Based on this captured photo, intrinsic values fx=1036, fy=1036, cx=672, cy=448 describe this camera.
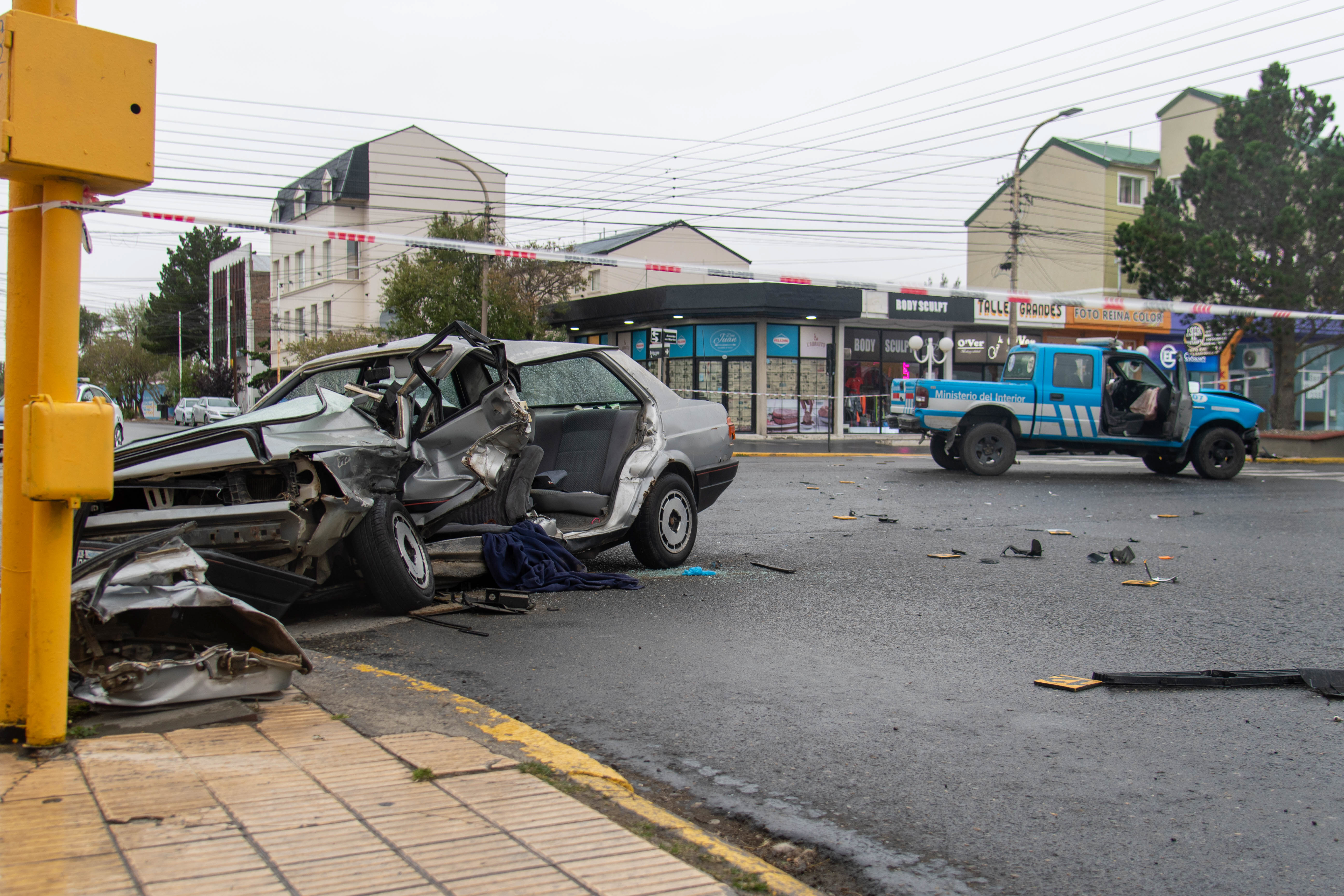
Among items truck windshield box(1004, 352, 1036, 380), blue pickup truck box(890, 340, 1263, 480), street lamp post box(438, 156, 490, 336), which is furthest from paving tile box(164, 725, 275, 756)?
street lamp post box(438, 156, 490, 336)

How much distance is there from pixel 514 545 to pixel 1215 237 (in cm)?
2541

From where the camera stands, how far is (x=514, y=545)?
6.61 meters

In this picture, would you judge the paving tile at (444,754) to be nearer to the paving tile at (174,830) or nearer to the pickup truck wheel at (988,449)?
the paving tile at (174,830)

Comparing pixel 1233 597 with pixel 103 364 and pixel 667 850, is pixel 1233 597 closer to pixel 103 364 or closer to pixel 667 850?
pixel 667 850

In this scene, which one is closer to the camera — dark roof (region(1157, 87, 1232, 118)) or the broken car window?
the broken car window

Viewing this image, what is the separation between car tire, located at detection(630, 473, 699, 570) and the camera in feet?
24.0

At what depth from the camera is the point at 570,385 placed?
8.05 m

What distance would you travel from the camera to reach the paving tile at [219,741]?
3.39 m

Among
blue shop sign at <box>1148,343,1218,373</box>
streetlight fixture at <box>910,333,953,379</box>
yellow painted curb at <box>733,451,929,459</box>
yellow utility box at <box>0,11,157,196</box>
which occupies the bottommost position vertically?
yellow painted curb at <box>733,451,929,459</box>

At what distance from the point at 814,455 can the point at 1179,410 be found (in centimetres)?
807

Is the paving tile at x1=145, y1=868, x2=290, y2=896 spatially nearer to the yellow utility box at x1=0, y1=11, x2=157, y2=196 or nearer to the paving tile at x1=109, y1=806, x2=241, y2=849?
the paving tile at x1=109, y1=806, x2=241, y2=849

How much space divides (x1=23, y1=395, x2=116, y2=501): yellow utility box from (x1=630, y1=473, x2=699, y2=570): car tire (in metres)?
4.25

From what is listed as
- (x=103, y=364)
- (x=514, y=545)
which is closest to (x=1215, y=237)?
(x=514, y=545)

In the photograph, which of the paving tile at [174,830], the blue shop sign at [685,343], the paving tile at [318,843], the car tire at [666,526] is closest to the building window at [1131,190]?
the blue shop sign at [685,343]
